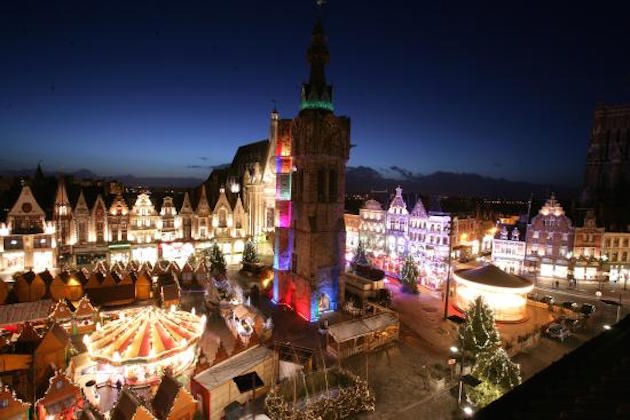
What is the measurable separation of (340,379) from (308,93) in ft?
82.2

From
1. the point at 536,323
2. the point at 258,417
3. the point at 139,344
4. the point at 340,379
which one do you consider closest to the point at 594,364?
the point at 258,417

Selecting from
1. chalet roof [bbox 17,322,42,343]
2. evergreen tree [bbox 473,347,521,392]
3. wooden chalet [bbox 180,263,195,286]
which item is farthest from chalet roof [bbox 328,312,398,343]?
wooden chalet [bbox 180,263,195,286]

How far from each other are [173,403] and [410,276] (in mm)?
33142

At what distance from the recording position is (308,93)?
111 feet

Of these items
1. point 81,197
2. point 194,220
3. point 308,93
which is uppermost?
point 308,93

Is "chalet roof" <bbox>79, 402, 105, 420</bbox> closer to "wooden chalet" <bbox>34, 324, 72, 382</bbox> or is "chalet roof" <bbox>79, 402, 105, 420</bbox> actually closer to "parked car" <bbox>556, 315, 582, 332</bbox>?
"wooden chalet" <bbox>34, 324, 72, 382</bbox>

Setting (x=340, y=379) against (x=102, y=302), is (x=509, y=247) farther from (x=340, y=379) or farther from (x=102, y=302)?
(x=102, y=302)

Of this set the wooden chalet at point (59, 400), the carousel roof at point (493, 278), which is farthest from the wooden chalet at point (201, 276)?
the carousel roof at point (493, 278)

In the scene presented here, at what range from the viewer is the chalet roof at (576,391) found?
4242mm

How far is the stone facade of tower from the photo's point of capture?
6247cm

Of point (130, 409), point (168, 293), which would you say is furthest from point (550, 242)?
point (130, 409)

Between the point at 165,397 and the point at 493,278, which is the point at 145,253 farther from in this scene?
the point at 493,278

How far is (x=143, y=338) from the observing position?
21.4 m

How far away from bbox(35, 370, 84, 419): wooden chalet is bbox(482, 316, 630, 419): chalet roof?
70.2 feet
